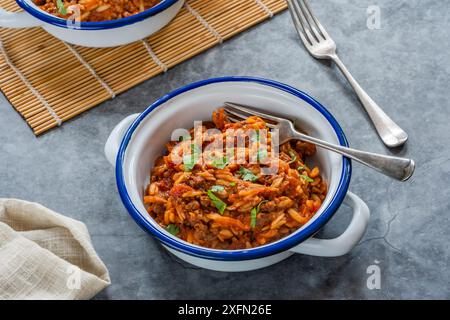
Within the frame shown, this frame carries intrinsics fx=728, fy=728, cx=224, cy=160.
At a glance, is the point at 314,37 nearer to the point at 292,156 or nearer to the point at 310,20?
the point at 310,20

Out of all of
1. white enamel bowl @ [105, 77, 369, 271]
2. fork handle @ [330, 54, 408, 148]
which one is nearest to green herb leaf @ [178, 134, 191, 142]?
white enamel bowl @ [105, 77, 369, 271]

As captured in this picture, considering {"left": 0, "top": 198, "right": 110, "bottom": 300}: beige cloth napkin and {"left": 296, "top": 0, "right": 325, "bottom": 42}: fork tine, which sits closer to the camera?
{"left": 0, "top": 198, "right": 110, "bottom": 300}: beige cloth napkin

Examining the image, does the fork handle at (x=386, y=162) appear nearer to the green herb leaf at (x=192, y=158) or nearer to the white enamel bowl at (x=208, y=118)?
the white enamel bowl at (x=208, y=118)

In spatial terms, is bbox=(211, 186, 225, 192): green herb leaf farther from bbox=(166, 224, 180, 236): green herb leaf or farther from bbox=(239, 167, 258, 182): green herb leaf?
bbox=(166, 224, 180, 236): green herb leaf

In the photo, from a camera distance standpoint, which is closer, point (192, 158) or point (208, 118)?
point (192, 158)

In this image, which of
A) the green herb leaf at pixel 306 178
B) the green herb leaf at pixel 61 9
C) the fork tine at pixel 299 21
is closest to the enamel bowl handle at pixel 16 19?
the green herb leaf at pixel 61 9

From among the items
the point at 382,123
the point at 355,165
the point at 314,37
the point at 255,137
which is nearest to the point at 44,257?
the point at 255,137
